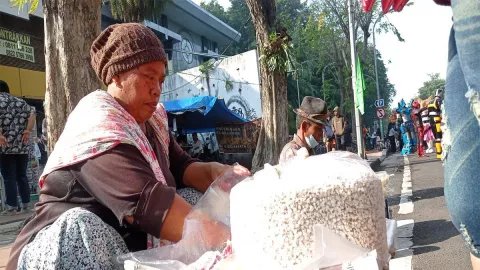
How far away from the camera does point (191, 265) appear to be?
1.44 metres

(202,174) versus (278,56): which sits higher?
(278,56)

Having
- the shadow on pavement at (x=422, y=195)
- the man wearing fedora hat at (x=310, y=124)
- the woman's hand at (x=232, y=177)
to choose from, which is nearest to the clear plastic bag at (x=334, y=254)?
the woman's hand at (x=232, y=177)

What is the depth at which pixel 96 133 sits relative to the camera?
5.29ft

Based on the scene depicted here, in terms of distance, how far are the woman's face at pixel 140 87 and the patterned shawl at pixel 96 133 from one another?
0.07 metres

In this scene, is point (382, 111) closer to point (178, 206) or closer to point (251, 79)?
point (251, 79)

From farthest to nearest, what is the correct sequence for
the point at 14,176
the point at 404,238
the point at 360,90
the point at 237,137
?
the point at 237,137 < the point at 360,90 < the point at 14,176 < the point at 404,238

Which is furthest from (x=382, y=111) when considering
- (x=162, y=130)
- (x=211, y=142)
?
(x=162, y=130)

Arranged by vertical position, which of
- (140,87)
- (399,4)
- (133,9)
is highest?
(133,9)

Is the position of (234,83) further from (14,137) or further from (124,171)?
(124,171)

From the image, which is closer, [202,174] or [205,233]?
[205,233]

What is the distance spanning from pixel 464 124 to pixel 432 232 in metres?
4.52

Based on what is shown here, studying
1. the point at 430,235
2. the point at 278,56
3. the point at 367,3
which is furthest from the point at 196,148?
the point at 367,3

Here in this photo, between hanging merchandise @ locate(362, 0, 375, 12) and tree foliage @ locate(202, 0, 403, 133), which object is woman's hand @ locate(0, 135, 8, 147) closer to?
hanging merchandise @ locate(362, 0, 375, 12)

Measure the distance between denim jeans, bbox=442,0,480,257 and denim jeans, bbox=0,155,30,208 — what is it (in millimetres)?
6404
